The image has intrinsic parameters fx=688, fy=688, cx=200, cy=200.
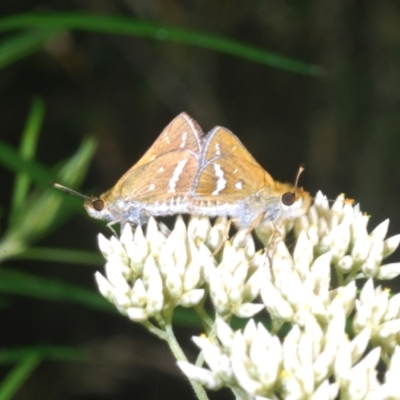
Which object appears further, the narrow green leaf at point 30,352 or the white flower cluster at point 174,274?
the narrow green leaf at point 30,352

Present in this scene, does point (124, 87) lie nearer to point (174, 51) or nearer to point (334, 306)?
point (174, 51)

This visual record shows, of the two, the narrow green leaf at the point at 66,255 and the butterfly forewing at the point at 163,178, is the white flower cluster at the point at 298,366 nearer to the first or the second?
the butterfly forewing at the point at 163,178

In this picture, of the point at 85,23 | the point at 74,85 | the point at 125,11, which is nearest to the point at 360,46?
the point at 125,11

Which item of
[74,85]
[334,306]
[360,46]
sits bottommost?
[334,306]

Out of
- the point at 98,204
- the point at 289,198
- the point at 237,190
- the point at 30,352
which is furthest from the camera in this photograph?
the point at 30,352

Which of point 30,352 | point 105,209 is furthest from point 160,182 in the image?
point 30,352

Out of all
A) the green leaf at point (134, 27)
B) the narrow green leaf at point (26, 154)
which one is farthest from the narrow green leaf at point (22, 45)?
the narrow green leaf at point (26, 154)

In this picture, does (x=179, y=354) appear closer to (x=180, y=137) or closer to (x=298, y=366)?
(x=298, y=366)

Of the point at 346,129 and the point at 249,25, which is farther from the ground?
the point at 249,25
